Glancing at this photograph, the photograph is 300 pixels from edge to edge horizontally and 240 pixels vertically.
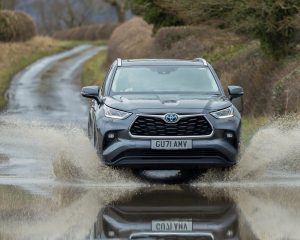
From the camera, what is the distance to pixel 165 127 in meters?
12.6

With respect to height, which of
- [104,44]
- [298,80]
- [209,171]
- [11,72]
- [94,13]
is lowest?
[94,13]

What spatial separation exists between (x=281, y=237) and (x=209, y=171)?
4555 millimetres

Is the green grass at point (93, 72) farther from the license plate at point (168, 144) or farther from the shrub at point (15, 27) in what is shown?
the license plate at point (168, 144)

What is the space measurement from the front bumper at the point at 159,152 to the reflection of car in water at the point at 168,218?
0.38 m

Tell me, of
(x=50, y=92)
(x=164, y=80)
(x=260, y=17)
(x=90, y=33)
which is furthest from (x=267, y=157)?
(x=90, y=33)

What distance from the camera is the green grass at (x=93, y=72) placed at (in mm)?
38375

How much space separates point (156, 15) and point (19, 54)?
1907cm

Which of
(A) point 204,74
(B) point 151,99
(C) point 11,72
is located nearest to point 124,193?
(B) point 151,99

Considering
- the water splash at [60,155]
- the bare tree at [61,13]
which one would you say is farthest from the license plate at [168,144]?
the bare tree at [61,13]

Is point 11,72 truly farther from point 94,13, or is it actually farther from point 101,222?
point 94,13

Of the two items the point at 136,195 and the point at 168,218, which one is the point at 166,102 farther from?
the point at 168,218

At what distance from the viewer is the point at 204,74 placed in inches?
576

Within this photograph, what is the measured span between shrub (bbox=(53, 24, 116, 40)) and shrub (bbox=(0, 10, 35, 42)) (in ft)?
80.6

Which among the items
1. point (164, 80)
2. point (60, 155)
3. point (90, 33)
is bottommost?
point (90, 33)
